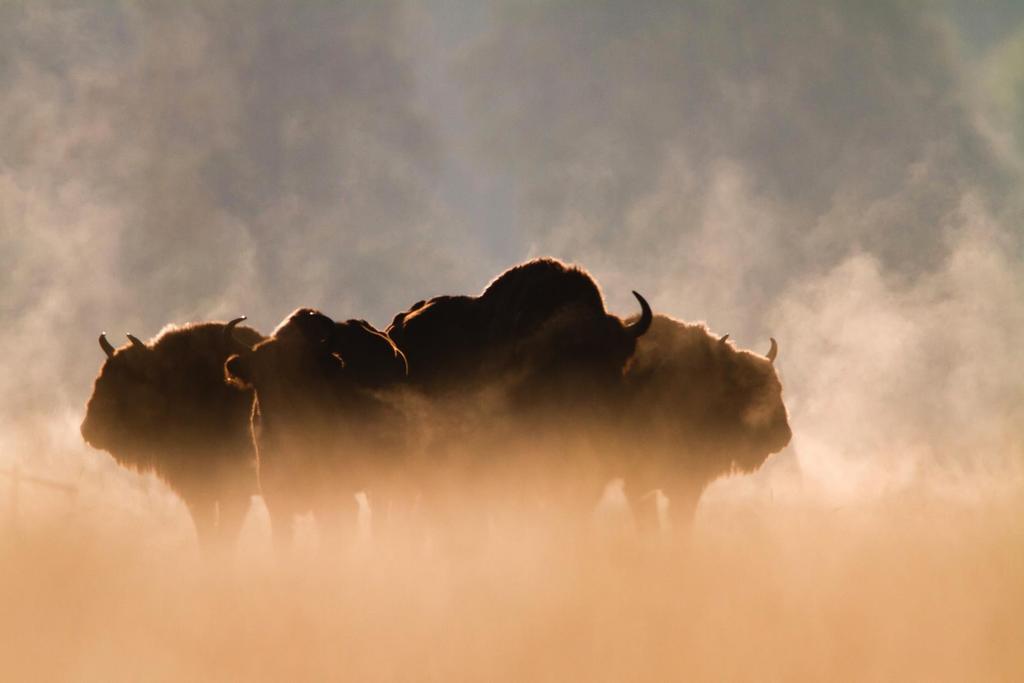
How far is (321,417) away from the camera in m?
6.79

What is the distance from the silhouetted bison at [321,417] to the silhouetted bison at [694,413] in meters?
3.59

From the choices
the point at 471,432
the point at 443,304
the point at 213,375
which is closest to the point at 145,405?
the point at 213,375

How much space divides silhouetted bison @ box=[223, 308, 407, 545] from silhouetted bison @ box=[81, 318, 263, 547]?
3.50 m

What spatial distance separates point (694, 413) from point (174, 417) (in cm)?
645

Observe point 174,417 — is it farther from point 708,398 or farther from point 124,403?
point 708,398

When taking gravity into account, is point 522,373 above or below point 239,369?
below

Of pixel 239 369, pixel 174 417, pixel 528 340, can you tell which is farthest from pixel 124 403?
pixel 528 340

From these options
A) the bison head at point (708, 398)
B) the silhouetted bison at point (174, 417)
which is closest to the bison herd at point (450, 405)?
the bison head at point (708, 398)

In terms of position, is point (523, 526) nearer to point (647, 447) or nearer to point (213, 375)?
point (647, 447)

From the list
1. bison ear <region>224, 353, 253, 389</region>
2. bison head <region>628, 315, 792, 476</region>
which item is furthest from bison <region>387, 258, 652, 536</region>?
bison head <region>628, 315, 792, 476</region>

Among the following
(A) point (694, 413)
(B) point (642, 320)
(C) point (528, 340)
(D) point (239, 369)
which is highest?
(A) point (694, 413)

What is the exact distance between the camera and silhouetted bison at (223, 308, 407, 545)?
6.70 m

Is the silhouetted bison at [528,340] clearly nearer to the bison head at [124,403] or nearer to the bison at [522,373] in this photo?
the bison at [522,373]

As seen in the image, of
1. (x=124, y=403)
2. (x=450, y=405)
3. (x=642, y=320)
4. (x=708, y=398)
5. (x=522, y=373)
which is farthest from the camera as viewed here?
(x=708, y=398)
